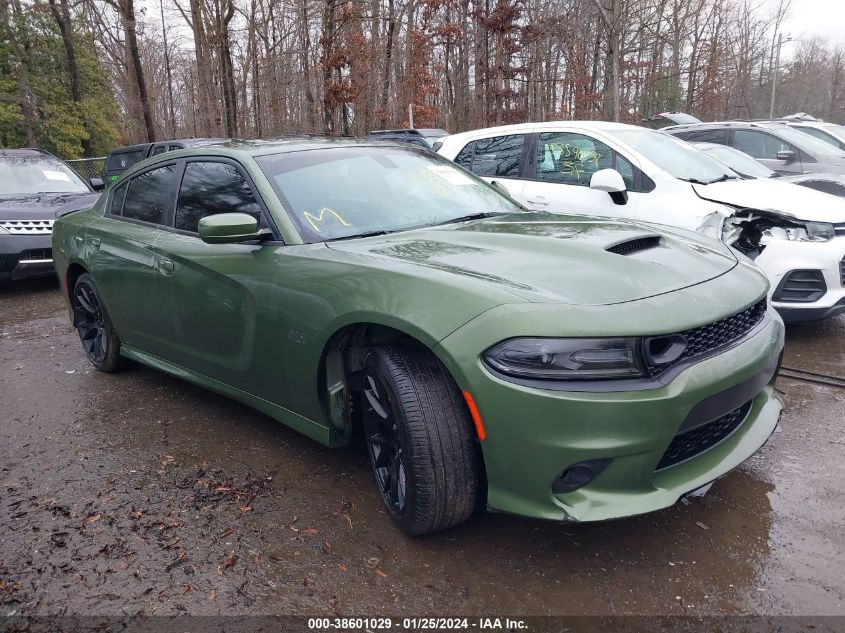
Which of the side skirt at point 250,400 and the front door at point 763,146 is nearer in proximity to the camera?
the side skirt at point 250,400

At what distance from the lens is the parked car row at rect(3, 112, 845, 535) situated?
2.05 metres

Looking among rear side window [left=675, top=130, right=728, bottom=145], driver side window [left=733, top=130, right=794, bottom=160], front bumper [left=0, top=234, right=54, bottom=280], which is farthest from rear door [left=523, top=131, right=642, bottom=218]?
front bumper [left=0, top=234, right=54, bottom=280]

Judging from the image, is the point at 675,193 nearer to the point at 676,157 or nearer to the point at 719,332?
the point at 676,157

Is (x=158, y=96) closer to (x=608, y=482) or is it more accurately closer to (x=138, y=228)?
(x=138, y=228)

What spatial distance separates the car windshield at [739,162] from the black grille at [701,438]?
4.74 meters

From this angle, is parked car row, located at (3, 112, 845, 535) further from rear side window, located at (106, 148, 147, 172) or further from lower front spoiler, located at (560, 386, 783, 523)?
rear side window, located at (106, 148, 147, 172)

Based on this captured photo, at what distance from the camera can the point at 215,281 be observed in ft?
10.4

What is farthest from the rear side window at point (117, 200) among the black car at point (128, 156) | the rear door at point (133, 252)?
the black car at point (128, 156)

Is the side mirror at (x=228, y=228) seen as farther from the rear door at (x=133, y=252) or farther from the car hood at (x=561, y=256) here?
the rear door at (x=133, y=252)

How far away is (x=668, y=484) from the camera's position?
7.02 ft

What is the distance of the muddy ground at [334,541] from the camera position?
7.23ft

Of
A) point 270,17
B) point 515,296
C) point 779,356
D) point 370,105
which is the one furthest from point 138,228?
point 270,17

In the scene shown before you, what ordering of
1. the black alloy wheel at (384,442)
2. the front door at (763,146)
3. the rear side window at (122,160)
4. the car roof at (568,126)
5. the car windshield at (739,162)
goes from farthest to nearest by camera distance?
1. the rear side window at (122,160)
2. the front door at (763,146)
3. the car windshield at (739,162)
4. the car roof at (568,126)
5. the black alloy wheel at (384,442)

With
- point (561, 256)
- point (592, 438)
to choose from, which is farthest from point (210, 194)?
point (592, 438)
